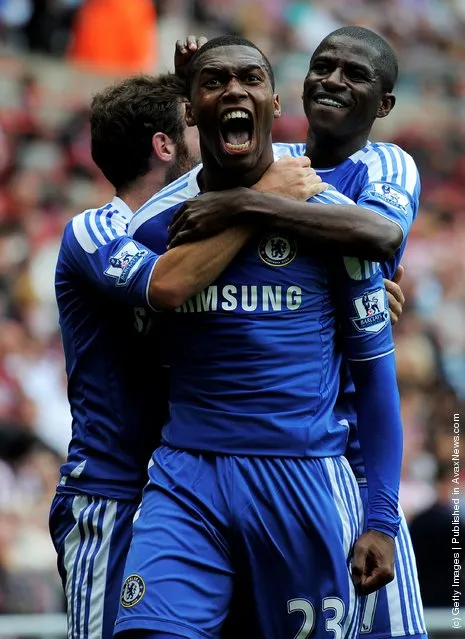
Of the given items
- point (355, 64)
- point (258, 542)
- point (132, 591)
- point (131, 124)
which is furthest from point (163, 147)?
point (132, 591)

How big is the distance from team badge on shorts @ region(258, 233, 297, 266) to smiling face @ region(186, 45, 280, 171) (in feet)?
0.73

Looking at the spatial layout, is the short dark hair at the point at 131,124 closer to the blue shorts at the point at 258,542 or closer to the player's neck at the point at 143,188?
the player's neck at the point at 143,188

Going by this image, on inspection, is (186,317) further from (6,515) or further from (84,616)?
(6,515)

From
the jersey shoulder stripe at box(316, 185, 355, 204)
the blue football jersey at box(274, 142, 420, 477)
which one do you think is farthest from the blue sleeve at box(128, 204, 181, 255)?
the blue football jersey at box(274, 142, 420, 477)

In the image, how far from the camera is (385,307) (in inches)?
176

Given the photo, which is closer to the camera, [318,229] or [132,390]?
[318,229]

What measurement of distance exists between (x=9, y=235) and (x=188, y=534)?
278 inches

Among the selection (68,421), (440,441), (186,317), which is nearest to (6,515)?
(68,421)

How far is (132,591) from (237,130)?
138 cm

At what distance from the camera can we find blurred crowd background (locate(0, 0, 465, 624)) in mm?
8844

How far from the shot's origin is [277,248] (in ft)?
14.5

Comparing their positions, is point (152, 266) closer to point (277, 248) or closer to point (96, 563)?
point (277, 248)

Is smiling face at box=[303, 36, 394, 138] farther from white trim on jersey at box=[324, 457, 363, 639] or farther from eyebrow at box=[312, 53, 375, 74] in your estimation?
white trim on jersey at box=[324, 457, 363, 639]

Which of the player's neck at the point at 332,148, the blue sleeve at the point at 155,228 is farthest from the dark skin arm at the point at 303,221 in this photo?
the player's neck at the point at 332,148
